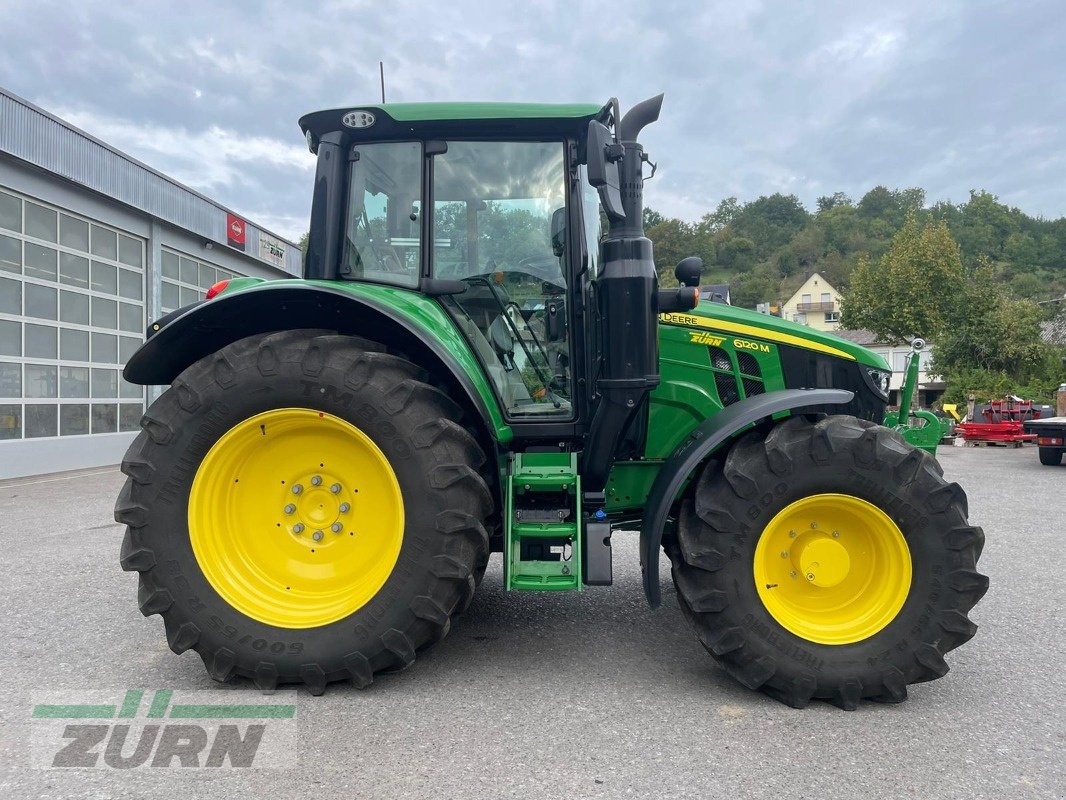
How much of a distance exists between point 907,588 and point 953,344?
29127 millimetres

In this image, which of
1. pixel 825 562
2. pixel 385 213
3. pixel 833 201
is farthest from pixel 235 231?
pixel 833 201

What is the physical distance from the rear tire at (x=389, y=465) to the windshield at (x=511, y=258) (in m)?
0.52

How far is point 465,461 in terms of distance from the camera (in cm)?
264

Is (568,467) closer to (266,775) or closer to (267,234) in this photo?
(266,775)

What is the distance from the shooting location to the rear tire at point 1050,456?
11.9 m

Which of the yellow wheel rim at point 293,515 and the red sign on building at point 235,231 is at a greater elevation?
the red sign on building at point 235,231

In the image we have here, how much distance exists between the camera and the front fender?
269 cm

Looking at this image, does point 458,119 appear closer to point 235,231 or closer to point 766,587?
point 766,587

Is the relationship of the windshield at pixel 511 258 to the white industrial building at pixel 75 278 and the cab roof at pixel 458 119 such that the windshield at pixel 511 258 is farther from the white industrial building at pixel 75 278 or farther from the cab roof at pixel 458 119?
the white industrial building at pixel 75 278

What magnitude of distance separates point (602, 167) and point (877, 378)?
199 centimetres

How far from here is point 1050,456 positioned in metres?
12.0

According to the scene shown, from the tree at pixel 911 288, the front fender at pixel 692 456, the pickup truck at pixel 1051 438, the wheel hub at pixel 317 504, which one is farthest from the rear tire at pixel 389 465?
the tree at pixel 911 288

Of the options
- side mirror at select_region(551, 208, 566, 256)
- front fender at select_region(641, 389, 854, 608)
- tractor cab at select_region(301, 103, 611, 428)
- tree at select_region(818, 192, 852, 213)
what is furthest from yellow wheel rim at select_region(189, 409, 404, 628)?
tree at select_region(818, 192, 852, 213)

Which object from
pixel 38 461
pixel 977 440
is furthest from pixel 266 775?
pixel 977 440
